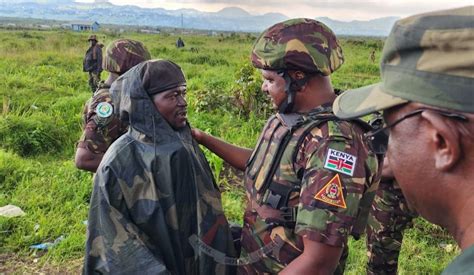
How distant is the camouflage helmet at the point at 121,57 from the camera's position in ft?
10.7

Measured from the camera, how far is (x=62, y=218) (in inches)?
160

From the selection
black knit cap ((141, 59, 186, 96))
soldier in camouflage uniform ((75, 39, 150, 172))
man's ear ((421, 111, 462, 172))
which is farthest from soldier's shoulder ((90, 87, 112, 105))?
man's ear ((421, 111, 462, 172))

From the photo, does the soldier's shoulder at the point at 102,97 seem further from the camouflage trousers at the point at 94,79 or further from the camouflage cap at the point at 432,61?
the camouflage trousers at the point at 94,79

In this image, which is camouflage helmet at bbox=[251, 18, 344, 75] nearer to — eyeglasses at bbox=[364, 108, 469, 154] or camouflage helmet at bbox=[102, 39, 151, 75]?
eyeglasses at bbox=[364, 108, 469, 154]

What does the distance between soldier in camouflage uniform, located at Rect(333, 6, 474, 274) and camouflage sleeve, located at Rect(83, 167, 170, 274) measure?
1043 mm

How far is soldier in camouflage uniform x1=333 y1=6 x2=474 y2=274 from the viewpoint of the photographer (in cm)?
83

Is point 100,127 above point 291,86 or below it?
below

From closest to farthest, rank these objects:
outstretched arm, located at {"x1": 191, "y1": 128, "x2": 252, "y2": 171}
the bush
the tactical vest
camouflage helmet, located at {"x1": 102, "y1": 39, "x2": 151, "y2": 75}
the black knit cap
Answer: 1. the tactical vest
2. the black knit cap
3. outstretched arm, located at {"x1": 191, "y1": 128, "x2": 252, "y2": 171}
4. camouflage helmet, located at {"x1": 102, "y1": 39, "x2": 151, "y2": 75}
5. the bush

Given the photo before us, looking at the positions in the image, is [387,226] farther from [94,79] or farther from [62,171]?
[94,79]

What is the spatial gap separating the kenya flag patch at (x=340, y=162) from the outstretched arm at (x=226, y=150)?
84 centimetres

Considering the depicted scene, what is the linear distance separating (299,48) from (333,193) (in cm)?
57

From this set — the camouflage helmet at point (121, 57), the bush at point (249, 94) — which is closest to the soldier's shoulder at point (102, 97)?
the camouflage helmet at point (121, 57)

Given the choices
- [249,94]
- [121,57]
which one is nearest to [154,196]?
[121,57]

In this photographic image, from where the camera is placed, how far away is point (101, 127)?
2.85 m
